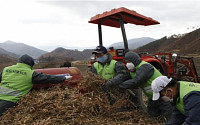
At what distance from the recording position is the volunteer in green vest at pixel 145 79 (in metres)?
3.75

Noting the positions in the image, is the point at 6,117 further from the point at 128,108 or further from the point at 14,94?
the point at 128,108

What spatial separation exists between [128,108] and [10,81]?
2.51 metres

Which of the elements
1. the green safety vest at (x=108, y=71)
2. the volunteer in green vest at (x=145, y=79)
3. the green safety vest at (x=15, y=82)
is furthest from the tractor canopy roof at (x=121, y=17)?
the green safety vest at (x=15, y=82)

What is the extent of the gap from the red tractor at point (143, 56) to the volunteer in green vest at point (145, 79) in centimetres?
41

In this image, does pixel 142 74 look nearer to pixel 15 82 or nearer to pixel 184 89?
pixel 184 89

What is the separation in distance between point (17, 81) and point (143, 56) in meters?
3.09

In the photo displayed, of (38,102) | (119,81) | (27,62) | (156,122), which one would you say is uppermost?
(27,62)

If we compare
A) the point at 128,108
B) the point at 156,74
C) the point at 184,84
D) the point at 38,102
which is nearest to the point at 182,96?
the point at 184,84

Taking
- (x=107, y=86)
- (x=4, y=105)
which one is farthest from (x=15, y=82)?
(x=107, y=86)

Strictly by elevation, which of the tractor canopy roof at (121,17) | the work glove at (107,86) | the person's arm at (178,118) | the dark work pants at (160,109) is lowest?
the dark work pants at (160,109)

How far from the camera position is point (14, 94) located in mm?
4070

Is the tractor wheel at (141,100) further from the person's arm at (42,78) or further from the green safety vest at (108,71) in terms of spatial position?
the person's arm at (42,78)

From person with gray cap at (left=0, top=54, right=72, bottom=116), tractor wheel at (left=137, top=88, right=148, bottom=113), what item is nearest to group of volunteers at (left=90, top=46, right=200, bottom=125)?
tractor wheel at (left=137, top=88, right=148, bottom=113)

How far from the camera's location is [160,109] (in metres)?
4.07
